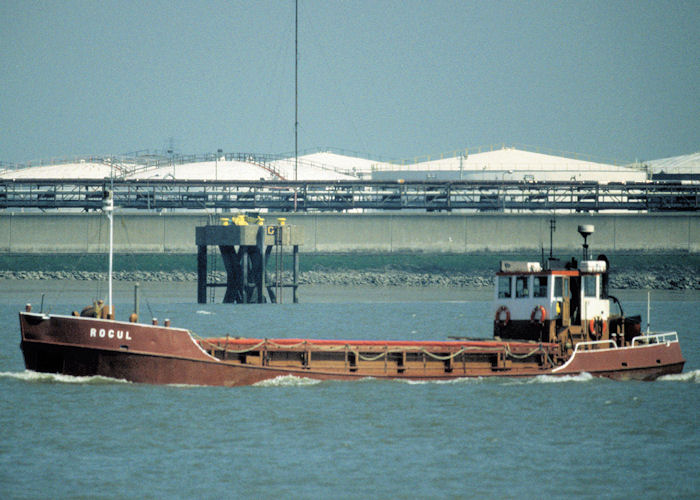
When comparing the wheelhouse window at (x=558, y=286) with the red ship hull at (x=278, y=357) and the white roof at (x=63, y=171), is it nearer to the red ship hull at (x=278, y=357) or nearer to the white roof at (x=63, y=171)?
the red ship hull at (x=278, y=357)

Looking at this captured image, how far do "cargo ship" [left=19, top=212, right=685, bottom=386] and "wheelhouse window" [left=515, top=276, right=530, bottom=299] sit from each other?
1.7 inches

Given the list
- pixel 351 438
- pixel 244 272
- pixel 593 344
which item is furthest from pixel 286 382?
pixel 244 272

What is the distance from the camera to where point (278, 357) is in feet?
119

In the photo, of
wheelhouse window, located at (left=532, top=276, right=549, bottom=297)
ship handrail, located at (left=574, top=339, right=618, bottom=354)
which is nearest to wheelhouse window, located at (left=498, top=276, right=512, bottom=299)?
wheelhouse window, located at (left=532, top=276, right=549, bottom=297)

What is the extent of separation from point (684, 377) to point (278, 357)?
14.7 metres

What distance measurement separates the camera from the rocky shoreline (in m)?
89.3

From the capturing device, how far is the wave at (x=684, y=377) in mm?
38531

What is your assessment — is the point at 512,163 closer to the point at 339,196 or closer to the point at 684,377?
the point at 339,196

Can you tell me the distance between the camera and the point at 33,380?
3472 centimetres

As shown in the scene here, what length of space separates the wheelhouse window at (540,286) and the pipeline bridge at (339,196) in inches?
2308

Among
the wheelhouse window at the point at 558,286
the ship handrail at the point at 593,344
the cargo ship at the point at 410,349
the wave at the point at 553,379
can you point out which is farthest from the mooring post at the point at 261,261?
the wave at the point at 553,379

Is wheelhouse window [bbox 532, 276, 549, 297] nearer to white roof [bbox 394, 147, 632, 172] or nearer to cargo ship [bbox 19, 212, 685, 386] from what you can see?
cargo ship [bbox 19, 212, 685, 386]

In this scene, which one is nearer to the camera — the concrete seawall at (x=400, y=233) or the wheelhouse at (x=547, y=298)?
the wheelhouse at (x=547, y=298)

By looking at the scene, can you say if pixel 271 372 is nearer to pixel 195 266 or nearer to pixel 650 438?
pixel 650 438
